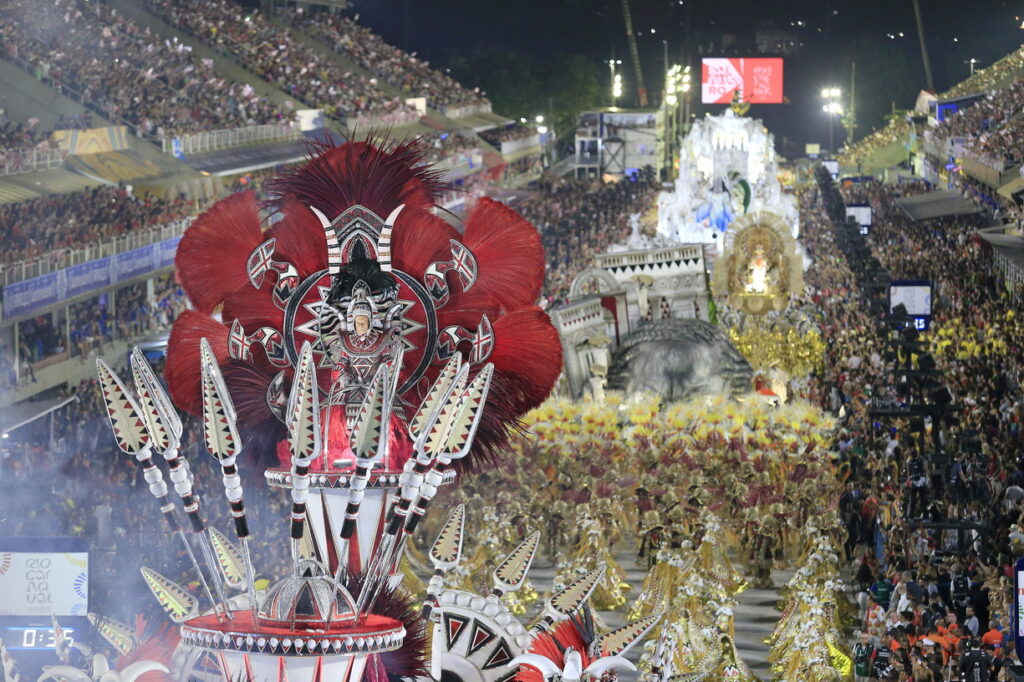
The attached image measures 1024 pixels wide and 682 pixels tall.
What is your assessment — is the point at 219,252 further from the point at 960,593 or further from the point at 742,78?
the point at 742,78

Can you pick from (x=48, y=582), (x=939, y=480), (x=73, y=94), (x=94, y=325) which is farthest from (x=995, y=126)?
(x=48, y=582)

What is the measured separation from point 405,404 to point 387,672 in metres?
1.32

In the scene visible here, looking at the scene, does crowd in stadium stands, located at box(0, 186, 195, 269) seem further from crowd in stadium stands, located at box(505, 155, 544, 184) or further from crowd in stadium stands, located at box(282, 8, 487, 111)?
crowd in stadium stands, located at box(505, 155, 544, 184)

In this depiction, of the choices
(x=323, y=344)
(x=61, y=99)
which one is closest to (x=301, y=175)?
(x=323, y=344)

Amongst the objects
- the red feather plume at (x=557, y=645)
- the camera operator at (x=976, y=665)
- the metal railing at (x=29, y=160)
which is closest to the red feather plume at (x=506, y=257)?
the red feather plume at (x=557, y=645)

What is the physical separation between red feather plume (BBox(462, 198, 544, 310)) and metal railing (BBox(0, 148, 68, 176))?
955 inches

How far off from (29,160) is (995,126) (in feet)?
105

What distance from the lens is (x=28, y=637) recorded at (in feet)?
38.5

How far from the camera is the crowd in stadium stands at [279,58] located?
55875 millimetres

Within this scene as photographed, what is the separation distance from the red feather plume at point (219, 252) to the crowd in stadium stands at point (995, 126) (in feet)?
126

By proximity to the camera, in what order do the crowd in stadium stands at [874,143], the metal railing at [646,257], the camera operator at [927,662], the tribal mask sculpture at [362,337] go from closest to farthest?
1. the tribal mask sculpture at [362,337]
2. the camera operator at [927,662]
3. the metal railing at [646,257]
4. the crowd in stadium stands at [874,143]

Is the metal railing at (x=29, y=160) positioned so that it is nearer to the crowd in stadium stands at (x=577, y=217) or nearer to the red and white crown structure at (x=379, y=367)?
the crowd in stadium stands at (x=577, y=217)

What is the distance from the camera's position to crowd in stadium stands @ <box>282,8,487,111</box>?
71.1 metres

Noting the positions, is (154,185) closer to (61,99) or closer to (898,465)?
(61,99)
